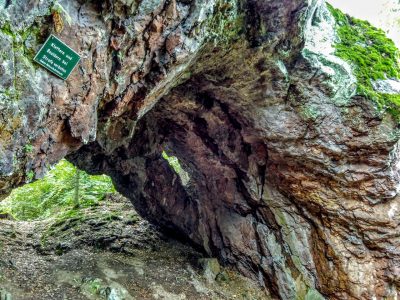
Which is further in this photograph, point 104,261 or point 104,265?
point 104,261

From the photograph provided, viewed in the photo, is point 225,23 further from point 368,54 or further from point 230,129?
point 368,54

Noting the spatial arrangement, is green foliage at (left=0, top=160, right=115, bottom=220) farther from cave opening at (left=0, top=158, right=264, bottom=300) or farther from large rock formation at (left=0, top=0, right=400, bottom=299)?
large rock formation at (left=0, top=0, right=400, bottom=299)

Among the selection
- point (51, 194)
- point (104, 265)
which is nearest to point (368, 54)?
point (104, 265)

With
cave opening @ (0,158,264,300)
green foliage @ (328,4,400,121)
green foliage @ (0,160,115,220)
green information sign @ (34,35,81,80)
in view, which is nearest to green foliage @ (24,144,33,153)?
green information sign @ (34,35,81,80)

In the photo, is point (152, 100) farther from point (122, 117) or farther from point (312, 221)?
point (312, 221)

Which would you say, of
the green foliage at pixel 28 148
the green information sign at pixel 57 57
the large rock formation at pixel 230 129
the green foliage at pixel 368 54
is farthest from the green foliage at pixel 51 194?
the green foliage at pixel 368 54

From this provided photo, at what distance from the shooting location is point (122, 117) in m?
6.54

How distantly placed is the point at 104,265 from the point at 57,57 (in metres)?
6.40

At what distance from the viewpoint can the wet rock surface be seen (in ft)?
24.2

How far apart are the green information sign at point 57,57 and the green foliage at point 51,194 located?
11.0 m

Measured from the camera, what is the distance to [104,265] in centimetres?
881

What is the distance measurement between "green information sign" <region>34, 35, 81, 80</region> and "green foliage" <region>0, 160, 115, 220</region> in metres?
11.0

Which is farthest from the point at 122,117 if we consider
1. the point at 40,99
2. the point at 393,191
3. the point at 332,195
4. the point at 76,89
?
the point at 393,191

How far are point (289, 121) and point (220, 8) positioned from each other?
3.31 m
